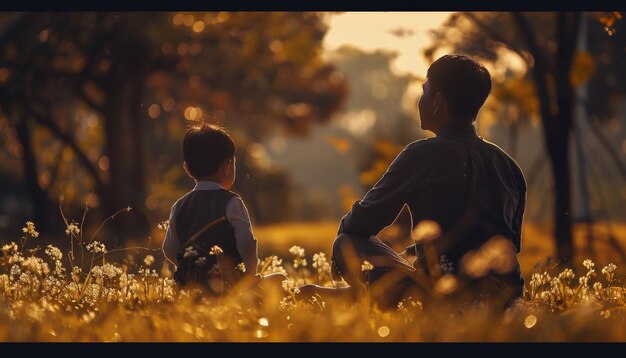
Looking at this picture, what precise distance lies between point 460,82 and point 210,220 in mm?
1678

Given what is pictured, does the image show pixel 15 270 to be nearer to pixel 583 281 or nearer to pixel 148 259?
pixel 148 259

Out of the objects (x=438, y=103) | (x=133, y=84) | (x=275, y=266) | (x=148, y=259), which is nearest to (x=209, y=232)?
(x=148, y=259)

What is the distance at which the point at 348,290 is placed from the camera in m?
5.07

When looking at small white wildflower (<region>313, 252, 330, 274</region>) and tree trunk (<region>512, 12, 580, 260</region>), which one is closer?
small white wildflower (<region>313, 252, 330, 274</region>)

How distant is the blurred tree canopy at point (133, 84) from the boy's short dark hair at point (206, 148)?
451 centimetres

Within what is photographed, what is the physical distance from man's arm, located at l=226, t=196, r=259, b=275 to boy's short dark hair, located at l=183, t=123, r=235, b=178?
0.28 metres

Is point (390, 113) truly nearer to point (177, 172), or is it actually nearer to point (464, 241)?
point (177, 172)

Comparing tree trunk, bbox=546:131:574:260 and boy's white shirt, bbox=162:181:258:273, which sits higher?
tree trunk, bbox=546:131:574:260

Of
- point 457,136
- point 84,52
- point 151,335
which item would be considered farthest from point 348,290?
point 84,52

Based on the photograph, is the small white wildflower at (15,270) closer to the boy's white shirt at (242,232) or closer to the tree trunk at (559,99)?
the boy's white shirt at (242,232)

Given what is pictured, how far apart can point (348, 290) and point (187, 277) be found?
932 mm

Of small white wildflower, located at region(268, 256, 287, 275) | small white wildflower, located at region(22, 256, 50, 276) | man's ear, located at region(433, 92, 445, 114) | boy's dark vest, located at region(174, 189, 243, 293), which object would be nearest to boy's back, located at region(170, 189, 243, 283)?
boy's dark vest, located at region(174, 189, 243, 293)

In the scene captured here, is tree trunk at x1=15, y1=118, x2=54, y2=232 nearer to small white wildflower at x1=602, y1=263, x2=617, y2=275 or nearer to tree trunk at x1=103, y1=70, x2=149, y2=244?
tree trunk at x1=103, y1=70, x2=149, y2=244

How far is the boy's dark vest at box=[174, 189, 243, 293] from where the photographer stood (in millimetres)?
5203
